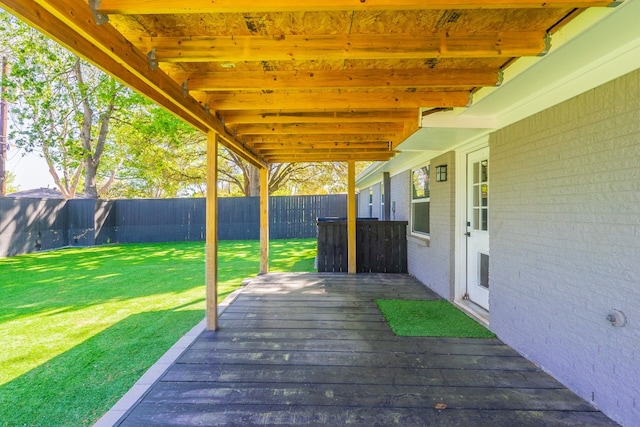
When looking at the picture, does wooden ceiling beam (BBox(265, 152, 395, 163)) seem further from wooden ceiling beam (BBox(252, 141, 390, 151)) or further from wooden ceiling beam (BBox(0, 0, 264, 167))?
wooden ceiling beam (BBox(0, 0, 264, 167))

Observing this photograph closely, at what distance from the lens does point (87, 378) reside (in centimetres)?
241

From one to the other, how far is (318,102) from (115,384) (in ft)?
9.62

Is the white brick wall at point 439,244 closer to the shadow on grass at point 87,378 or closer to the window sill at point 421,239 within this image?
the window sill at point 421,239

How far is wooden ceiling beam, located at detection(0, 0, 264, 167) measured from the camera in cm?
133

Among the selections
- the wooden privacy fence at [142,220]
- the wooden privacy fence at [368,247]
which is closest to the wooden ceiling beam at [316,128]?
the wooden privacy fence at [368,247]

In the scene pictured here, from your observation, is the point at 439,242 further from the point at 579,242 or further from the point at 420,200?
the point at 579,242

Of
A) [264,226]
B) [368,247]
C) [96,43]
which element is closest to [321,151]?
[264,226]

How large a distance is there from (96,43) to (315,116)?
2.26 metres

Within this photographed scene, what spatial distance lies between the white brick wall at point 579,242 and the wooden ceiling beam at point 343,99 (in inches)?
29.6

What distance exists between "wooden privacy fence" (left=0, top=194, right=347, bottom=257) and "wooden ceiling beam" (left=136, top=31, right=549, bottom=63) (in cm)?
1019

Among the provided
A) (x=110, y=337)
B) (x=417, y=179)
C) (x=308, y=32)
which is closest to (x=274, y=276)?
(x=110, y=337)

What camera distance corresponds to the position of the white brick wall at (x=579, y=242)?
1.83 metres

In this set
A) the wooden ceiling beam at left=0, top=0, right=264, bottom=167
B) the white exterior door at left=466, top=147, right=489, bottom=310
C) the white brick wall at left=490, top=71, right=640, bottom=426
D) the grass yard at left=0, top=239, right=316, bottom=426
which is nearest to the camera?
the wooden ceiling beam at left=0, top=0, right=264, bottom=167

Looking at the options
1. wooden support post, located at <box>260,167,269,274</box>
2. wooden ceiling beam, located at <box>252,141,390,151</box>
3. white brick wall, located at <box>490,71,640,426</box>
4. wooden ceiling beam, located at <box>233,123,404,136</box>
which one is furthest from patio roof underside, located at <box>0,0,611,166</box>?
wooden support post, located at <box>260,167,269,274</box>
